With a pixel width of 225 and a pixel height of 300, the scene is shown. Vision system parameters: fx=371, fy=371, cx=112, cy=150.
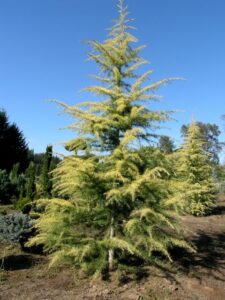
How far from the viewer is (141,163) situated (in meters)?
9.00

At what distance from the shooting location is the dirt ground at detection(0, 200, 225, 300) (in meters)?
7.59

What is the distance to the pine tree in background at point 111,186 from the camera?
8406 mm

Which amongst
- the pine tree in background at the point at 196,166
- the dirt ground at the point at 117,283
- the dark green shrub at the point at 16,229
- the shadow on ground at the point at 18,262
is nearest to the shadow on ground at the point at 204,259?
the dirt ground at the point at 117,283

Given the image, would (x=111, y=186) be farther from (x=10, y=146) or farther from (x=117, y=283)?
(x=10, y=146)

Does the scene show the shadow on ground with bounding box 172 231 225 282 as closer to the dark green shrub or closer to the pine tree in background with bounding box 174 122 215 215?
the dark green shrub

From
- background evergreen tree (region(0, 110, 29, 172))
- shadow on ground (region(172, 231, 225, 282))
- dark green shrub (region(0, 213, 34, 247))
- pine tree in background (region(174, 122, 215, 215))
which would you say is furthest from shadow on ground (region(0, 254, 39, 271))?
background evergreen tree (region(0, 110, 29, 172))

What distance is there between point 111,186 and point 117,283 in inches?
86.1

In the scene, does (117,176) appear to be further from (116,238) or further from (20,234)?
(20,234)

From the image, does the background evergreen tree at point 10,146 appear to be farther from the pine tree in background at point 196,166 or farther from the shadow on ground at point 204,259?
the shadow on ground at point 204,259

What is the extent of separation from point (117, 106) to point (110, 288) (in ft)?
14.4

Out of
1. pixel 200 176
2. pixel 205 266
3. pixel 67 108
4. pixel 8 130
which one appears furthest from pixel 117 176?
pixel 8 130

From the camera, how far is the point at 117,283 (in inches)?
324

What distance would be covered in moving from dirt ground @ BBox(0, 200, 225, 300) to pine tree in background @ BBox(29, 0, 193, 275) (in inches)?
17.2

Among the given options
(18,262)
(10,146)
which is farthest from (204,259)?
(10,146)
